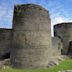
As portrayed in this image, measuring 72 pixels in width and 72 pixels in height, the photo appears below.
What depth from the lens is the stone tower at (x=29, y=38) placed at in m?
15.5

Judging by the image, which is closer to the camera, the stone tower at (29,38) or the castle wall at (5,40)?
the stone tower at (29,38)

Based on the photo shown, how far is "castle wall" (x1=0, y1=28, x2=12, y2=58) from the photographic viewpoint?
2323 centimetres

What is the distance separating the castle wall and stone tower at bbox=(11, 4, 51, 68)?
7173 millimetres

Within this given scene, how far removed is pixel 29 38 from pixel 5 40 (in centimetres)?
844

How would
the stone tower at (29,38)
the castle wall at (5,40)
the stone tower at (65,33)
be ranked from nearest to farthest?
1. the stone tower at (29,38)
2. the castle wall at (5,40)
3. the stone tower at (65,33)

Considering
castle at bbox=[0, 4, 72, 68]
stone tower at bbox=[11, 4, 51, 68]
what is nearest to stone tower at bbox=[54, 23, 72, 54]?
castle at bbox=[0, 4, 72, 68]

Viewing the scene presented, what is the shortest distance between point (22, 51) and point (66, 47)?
16.8 m

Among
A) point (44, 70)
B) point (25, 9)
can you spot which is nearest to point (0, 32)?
point (25, 9)

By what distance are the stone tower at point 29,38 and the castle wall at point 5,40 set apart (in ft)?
23.5

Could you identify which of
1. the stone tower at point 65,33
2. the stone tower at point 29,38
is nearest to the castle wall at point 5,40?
the stone tower at point 29,38

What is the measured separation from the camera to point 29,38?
1555 centimetres

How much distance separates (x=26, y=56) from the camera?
15.5m

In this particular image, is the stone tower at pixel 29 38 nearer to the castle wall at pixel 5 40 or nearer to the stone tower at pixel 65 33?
the castle wall at pixel 5 40

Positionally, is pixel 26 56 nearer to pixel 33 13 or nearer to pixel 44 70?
pixel 44 70
